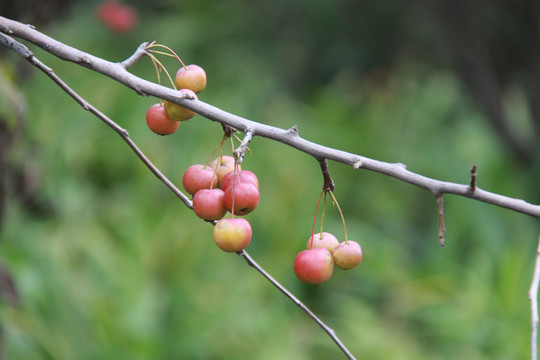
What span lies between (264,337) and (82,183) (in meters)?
1.30

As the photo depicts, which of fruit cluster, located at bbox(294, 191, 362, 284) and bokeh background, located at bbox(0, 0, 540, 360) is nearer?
fruit cluster, located at bbox(294, 191, 362, 284)

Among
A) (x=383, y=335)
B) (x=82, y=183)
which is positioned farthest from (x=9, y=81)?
(x=383, y=335)

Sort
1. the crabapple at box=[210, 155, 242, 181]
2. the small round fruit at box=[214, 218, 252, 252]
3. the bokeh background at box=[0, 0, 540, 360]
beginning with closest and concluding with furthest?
the small round fruit at box=[214, 218, 252, 252]
the crabapple at box=[210, 155, 242, 181]
the bokeh background at box=[0, 0, 540, 360]

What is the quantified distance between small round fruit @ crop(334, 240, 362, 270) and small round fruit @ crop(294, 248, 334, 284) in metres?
0.02

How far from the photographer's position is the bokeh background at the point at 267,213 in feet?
6.66

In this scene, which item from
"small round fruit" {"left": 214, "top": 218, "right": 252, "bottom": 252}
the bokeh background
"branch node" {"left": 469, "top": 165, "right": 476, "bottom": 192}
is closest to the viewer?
"branch node" {"left": 469, "top": 165, "right": 476, "bottom": 192}

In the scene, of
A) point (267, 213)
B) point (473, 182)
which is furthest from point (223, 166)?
point (267, 213)

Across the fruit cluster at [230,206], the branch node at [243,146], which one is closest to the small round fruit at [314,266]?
the fruit cluster at [230,206]

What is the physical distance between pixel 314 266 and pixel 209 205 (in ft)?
0.60

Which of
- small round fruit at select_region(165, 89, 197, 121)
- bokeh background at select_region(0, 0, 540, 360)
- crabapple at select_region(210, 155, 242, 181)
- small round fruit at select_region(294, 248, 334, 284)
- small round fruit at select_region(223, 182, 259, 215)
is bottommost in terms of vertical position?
small round fruit at select_region(294, 248, 334, 284)

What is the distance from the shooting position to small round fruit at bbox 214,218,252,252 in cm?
75

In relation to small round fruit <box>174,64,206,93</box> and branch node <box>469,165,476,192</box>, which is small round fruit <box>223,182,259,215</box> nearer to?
small round fruit <box>174,64,206,93</box>

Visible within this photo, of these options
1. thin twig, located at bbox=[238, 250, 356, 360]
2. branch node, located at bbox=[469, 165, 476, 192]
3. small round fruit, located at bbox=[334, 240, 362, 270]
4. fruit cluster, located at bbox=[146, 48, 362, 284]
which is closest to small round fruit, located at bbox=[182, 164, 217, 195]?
fruit cluster, located at bbox=[146, 48, 362, 284]

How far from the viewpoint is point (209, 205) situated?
76 cm
